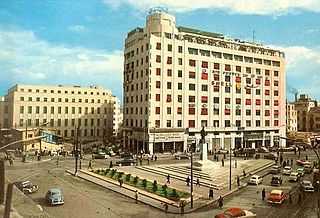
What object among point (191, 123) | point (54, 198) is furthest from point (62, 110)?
point (54, 198)

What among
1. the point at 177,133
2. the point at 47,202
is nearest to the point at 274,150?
the point at 177,133

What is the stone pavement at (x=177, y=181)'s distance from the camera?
2880 cm

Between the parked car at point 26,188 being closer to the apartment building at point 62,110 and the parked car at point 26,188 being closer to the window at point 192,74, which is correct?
the apartment building at point 62,110

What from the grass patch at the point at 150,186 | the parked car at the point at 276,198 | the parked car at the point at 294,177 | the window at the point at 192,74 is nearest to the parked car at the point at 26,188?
Answer: the grass patch at the point at 150,186

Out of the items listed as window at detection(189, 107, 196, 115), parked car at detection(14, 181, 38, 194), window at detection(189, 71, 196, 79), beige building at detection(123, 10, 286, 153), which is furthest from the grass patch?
window at detection(189, 71, 196, 79)

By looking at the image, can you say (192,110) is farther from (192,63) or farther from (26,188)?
(26,188)

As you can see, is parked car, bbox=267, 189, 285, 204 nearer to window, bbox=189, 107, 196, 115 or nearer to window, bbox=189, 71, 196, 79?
window, bbox=189, 107, 196, 115

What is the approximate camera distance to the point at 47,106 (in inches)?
3248

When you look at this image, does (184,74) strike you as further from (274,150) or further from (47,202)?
(47,202)

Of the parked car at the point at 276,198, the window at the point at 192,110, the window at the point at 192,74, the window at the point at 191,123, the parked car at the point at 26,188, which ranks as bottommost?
the parked car at the point at 276,198

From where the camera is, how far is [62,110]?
8475 centimetres

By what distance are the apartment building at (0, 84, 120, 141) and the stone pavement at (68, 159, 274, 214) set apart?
125 feet

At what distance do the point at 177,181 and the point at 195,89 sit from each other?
3509 cm

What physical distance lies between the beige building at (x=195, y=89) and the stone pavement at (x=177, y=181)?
1920cm
